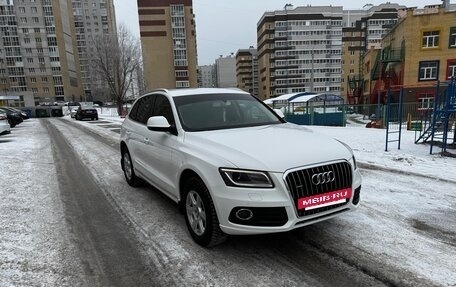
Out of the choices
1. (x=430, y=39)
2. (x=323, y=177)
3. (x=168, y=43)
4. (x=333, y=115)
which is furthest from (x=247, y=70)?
(x=323, y=177)

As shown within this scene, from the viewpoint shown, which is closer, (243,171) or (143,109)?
(243,171)

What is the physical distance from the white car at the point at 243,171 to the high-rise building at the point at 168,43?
278 ft

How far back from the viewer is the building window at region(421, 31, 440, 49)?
100 feet

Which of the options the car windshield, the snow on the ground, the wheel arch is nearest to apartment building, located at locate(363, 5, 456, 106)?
the snow on the ground

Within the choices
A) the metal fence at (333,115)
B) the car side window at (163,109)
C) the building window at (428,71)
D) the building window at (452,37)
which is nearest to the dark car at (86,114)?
the metal fence at (333,115)

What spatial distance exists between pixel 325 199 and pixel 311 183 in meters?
0.26

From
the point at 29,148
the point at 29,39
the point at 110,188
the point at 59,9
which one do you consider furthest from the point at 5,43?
the point at 110,188

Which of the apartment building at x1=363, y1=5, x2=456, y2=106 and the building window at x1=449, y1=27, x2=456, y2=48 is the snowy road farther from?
the building window at x1=449, y1=27, x2=456, y2=48

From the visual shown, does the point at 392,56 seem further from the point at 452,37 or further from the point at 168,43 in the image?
the point at 168,43

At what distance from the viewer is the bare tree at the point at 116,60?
42188mm

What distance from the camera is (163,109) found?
4633mm

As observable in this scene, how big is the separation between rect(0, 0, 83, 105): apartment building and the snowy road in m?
110

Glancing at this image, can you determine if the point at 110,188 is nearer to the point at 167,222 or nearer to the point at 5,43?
the point at 167,222

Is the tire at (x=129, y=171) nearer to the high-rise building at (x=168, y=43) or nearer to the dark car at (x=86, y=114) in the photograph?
the dark car at (x=86, y=114)
